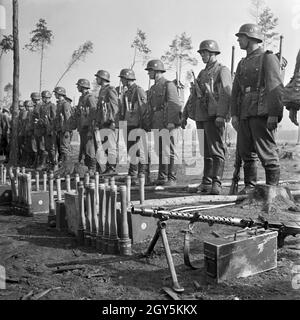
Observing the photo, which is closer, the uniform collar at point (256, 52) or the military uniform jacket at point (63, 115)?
the uniform collar at point (256, 52)

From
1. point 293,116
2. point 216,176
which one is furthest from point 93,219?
point 216,176

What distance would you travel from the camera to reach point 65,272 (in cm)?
435

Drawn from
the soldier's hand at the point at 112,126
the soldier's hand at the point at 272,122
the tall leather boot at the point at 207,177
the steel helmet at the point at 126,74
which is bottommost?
the tall leather boot at the point at 207,177

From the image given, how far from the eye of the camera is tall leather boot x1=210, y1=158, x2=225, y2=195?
817cm

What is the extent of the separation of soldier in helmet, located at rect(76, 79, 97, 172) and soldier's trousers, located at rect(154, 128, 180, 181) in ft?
10.6

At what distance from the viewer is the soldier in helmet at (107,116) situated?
12.2m

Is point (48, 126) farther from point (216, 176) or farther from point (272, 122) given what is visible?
point (272, 122)

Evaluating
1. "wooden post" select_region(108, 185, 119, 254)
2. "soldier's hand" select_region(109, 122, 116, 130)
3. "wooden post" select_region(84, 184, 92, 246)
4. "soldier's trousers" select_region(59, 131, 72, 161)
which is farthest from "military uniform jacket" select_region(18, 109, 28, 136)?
"wooden post" select_region(108, 185, 119, 254)

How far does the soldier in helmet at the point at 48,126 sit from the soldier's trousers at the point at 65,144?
1.54 feet

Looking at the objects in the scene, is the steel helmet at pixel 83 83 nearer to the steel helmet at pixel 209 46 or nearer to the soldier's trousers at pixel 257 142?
the steel helmet at pixel 209 46

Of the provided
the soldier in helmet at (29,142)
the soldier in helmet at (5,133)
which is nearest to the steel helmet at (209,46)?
the soldier in helmet at (29,142)

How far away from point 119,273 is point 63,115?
10.8 meters

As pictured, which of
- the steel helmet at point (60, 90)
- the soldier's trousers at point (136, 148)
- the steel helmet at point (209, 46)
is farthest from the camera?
the steel helmet at point (60, 90)

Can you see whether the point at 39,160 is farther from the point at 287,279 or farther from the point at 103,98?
the point at 287,279
